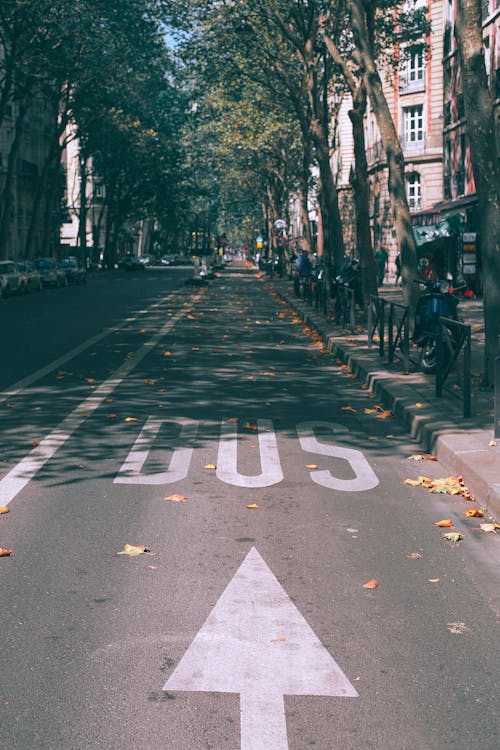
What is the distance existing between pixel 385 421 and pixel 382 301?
199 inches

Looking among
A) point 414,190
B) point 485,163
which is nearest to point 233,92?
A: point 414,190

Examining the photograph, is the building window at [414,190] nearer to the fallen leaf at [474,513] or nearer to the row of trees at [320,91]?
the row of trees at [320,91]

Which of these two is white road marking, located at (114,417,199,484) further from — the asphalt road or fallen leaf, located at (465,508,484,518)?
fallen leaf, located at (465,508,484,518)

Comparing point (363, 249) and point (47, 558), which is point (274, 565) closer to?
point (47, 558)

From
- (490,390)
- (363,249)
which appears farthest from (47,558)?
(363,249)

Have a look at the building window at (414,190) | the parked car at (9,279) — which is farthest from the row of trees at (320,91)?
the parked car at (9,279)

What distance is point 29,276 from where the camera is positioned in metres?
47.4

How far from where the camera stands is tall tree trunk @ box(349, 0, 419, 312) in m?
18.3

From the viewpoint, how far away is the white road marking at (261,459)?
824 centimetres

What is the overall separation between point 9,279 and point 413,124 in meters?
23.6

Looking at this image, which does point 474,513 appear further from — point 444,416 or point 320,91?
point 320,91

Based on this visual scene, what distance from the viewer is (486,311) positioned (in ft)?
40.1

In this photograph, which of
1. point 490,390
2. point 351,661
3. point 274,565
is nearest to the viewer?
point 351,661

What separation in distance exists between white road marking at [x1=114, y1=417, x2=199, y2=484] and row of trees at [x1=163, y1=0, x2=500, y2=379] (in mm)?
3516
